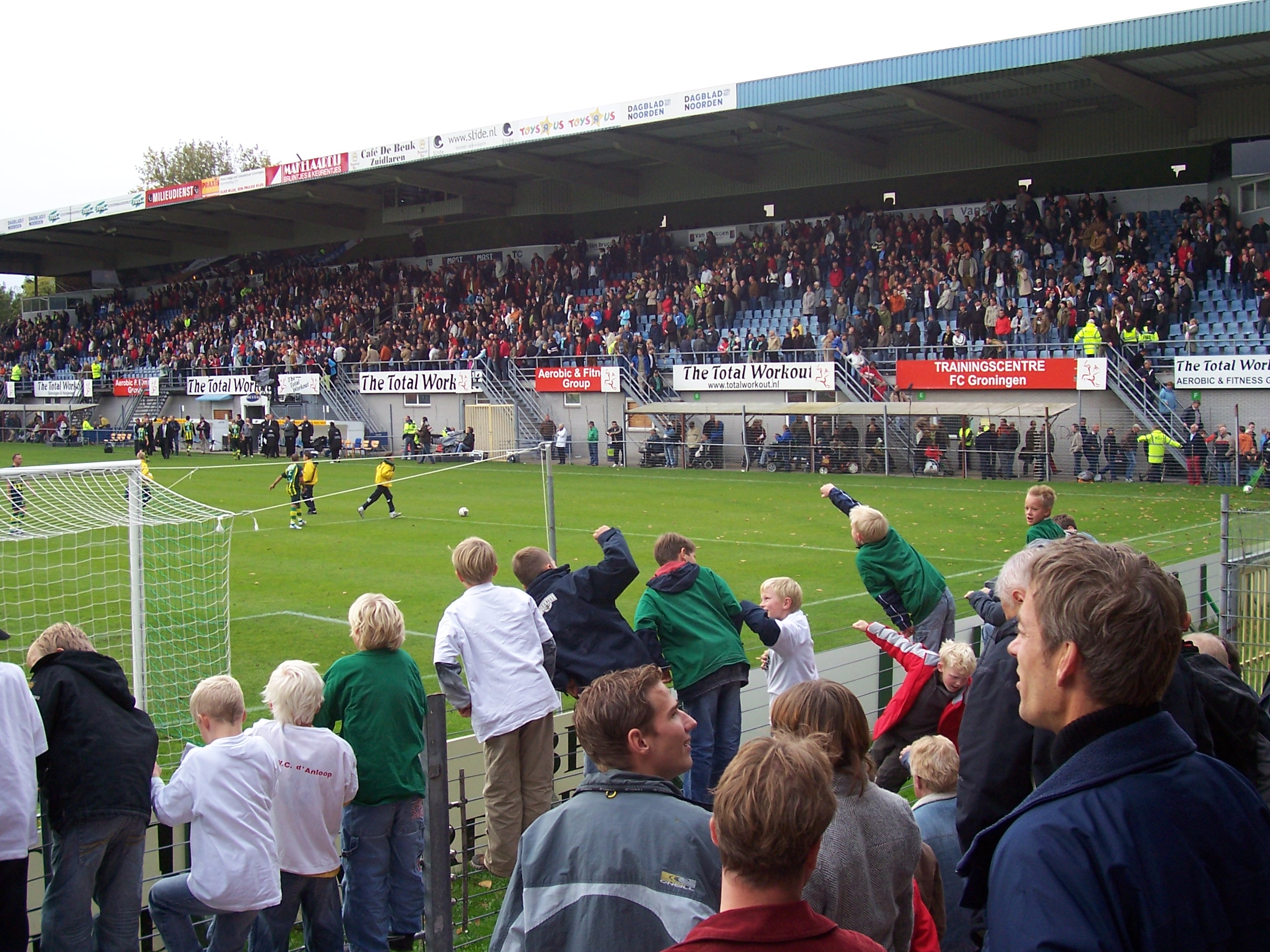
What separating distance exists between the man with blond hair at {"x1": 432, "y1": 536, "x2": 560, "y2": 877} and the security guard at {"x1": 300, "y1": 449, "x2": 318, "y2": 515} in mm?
17397

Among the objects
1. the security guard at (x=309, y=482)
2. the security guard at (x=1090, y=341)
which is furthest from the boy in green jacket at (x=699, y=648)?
the security guard at (x=1090, y=341)

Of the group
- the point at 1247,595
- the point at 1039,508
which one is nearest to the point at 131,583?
the point at 1039,508

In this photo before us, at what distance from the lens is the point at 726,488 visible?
28.6 meters

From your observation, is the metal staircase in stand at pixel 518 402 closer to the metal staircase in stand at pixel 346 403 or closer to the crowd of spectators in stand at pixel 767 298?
the crowd of spectators in stand at pixel 767 298

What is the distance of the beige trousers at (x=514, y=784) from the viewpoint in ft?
18.9

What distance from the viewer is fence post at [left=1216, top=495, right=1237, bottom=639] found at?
8.44 meters

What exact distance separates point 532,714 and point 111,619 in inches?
426

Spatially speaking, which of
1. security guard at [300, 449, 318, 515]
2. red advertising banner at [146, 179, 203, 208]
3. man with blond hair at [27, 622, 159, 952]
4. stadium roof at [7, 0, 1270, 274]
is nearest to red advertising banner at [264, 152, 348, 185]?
stadium roof at [7, 0, 1270, 274]

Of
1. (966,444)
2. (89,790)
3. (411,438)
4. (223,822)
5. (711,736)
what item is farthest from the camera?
(411,438)

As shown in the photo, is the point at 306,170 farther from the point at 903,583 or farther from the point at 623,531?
the point at 903,583

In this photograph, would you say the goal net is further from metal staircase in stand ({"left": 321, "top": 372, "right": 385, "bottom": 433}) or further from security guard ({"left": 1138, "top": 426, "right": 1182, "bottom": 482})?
metal staircase in stand ({"left": 321, "top": 372, "right": 385, "bottom": 433})

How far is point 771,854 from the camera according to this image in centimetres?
229

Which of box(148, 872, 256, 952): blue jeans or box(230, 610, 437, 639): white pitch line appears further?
box(230, 610, 437, 639): white pitch line

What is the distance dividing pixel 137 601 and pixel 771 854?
6.77m
